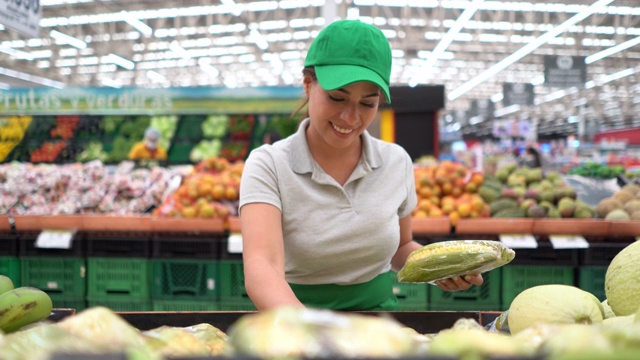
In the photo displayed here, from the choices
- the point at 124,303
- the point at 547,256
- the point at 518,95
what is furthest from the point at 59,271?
the point at 518,95

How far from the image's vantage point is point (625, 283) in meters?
1.13

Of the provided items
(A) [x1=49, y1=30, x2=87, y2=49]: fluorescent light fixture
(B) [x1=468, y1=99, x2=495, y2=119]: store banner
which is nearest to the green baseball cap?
(A) [x1=49, y1=30, x2=87, y2=49]: fluorescent light fixture

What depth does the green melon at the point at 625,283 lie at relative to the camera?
1.11 m

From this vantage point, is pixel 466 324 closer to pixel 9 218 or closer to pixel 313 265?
pixel 313 265

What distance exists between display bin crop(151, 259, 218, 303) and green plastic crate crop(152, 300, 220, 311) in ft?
0.06

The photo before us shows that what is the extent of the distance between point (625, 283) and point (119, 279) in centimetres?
328

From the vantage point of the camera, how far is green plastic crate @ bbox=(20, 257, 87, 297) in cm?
372

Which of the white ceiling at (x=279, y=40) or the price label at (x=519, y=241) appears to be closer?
the price label at (x=519, y=241)

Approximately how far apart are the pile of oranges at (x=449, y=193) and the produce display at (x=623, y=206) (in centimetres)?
90

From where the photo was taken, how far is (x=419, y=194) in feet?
14.7

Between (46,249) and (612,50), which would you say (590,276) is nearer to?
(46,249)

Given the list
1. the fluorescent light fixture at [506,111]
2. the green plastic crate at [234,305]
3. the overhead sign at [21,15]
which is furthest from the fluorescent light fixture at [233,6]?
the fluorescent light fixture at [506,111]

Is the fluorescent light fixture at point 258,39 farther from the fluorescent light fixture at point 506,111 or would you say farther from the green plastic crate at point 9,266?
the fluorescent light fixture at point 506,111

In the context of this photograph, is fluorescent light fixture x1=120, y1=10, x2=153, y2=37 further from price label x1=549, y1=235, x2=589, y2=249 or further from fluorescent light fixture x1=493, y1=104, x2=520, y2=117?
A: fluorescent light fixture x1=493, y1=104, x2=520, y2=117
